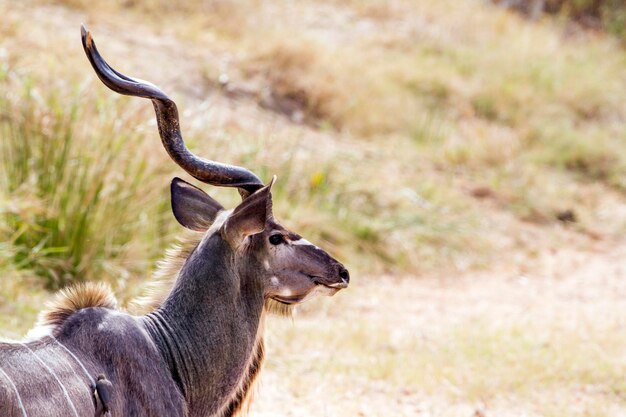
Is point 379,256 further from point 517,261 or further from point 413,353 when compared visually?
point 413,353

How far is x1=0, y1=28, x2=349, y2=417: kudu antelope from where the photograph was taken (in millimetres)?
3428

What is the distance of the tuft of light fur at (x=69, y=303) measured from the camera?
352 cm

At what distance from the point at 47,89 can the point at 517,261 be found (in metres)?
4.68

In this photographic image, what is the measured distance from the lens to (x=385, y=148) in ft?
38.9

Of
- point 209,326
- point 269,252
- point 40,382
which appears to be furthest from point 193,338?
point 40,382

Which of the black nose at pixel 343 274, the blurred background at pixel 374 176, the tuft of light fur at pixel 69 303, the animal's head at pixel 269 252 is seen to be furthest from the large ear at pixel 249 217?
the blurred background at pixel 374 176

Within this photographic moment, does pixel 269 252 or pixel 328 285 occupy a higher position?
pixel 269 252

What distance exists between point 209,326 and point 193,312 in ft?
0.26

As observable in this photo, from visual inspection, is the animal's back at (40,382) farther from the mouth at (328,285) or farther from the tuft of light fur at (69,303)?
the mouth at (328,285)

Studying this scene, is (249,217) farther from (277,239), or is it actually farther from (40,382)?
(40,382)

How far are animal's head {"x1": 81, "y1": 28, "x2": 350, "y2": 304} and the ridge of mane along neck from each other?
6 centimetres

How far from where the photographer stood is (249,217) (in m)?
3.65

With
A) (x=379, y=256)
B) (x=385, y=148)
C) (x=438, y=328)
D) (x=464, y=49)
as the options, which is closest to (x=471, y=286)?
(x=379, y=256)

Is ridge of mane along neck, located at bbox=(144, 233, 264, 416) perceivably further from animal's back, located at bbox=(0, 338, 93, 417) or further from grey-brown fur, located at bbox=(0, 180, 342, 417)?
animal's back, located at bbox=(0, 338, 93, 417)
